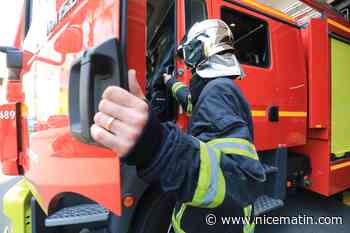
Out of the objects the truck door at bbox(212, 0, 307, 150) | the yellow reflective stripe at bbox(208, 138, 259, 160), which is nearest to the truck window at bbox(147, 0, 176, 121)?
the truck door at bbox(212, 0, 307, 150)

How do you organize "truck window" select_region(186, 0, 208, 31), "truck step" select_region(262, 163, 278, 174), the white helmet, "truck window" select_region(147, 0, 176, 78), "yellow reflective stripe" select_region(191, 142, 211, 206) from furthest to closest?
"truck step" select_region(262, 163, 278, 174) < "truck window" select_region(147, 0, 176, 78) < "truck window" select_region(186, 0, 208, 31) < the white helmet < "yellow reflective stripe" select_region(191, 142, 211, 206)

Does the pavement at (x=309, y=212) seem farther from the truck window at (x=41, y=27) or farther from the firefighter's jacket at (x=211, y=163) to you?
the truck window at (x=41, y=27)

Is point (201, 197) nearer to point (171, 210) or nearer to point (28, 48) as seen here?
point (171, 210)

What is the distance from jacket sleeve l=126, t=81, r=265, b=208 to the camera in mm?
613

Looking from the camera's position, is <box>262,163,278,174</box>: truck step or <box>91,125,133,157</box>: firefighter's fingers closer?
<box>91,125,133,157</box>: firefighter's fingers

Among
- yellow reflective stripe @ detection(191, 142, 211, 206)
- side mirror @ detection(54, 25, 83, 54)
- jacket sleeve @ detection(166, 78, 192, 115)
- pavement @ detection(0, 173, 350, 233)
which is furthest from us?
pavement @ detection(0, 173, 350, 233)

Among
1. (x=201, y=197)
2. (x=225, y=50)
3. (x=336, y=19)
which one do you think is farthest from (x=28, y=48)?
(x=336, y=19)

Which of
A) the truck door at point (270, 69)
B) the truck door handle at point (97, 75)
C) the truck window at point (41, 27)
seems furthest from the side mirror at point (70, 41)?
the truck door at point (270, 69)

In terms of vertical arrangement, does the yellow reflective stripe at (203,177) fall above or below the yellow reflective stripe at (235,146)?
below

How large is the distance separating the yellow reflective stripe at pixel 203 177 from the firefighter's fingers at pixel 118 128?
21cm

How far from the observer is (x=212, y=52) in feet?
3.78

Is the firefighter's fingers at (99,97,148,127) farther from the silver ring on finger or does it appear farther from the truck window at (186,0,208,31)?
the truck window at (186,0,208,31)

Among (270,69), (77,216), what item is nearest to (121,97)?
(77,216)

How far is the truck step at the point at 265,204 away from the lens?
7.12 feet
